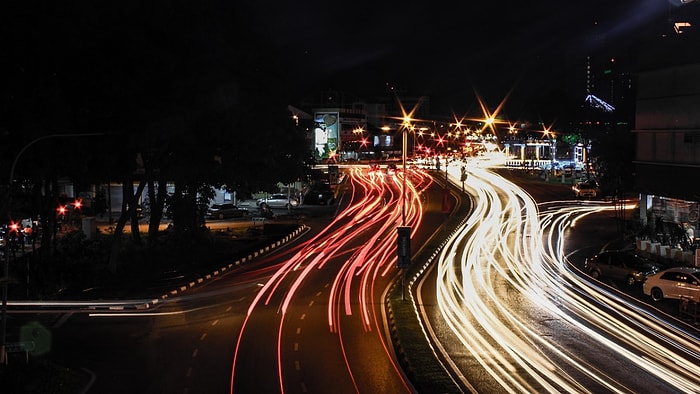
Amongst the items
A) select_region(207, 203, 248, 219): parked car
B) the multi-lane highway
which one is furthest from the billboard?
the multi-lane highway

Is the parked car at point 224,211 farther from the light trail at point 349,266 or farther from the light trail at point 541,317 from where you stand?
the light trail at point 541,317

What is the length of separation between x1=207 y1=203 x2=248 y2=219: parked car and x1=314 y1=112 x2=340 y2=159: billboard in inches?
2273

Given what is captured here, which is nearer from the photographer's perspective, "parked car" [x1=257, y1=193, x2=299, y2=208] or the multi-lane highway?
the multi-lane highway

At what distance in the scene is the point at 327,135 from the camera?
12512 centimetres

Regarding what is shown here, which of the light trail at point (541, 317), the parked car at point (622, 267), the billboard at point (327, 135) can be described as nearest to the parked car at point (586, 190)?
the light trail at point (541, 317)

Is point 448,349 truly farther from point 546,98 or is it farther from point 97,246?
point 546,98

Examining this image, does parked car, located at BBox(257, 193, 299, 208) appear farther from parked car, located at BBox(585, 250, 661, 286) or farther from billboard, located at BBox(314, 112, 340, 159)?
billboard, located at BBox(314, 112, 340, 159)

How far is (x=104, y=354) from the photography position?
19.3 meters

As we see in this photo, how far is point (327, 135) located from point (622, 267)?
98955 mm

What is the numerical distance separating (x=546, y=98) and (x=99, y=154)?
342 feet

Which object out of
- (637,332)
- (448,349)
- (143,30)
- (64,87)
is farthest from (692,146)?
(64,87)

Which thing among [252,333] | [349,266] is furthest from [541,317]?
[349,266]

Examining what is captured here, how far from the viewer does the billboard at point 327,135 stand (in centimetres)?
11859

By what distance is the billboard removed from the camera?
11859 centimetres
